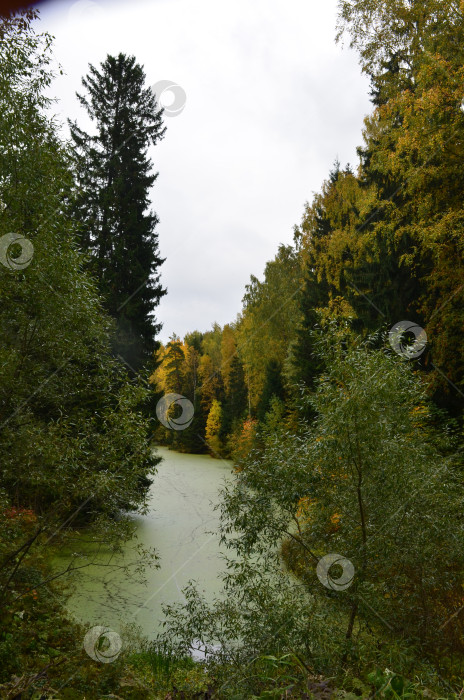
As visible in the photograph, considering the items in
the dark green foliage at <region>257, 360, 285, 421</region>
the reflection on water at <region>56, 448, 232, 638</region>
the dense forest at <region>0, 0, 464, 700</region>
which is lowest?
the reflection on water at <region>56, 448, 232, 638</region>

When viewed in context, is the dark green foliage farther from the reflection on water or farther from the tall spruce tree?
the tall spruce tree

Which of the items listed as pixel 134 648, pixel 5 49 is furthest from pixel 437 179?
pixel 134 648

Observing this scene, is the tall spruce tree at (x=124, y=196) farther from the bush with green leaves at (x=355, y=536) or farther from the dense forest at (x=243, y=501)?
the bush with green leaves at (x=355, y=536)

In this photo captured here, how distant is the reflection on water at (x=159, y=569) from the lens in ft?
27.8

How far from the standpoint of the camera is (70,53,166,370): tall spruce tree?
49.0ft

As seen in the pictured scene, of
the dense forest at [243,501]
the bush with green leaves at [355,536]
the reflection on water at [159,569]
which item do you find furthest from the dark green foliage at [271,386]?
the bush with green leaves at [355,536]

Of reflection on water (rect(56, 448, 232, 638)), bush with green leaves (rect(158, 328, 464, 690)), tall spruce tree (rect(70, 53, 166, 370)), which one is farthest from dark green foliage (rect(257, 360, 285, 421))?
bush with green leaves (rect(158, 328, 464, 690))

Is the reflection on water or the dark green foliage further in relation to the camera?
the dark green foliage

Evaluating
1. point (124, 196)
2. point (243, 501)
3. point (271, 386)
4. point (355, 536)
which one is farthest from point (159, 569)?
point (271, 386)

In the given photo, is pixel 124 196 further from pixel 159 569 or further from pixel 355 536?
pixel 355 536

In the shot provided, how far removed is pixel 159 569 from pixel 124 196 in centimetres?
1130

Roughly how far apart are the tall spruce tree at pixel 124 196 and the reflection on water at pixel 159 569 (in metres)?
5.28

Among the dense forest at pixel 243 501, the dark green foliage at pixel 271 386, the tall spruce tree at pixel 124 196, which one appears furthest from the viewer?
the dark green foliage at pixel 271 386

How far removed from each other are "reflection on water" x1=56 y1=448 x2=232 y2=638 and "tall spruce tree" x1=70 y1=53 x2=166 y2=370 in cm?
528
